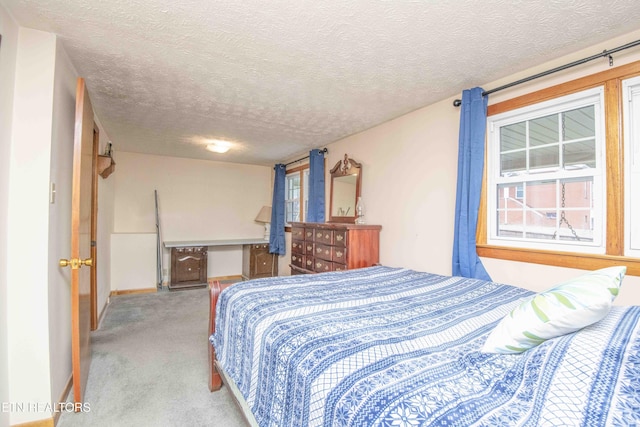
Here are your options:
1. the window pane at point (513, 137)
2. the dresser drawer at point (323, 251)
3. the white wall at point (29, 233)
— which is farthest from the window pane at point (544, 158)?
the white wall at point (29, 233)

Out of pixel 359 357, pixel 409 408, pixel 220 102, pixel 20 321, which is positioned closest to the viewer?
pixel 409 408

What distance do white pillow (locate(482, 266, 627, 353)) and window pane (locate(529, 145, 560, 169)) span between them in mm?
1354

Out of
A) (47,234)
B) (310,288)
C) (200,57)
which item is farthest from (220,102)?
(310,288)

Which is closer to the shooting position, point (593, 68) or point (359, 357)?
point (359, 357)

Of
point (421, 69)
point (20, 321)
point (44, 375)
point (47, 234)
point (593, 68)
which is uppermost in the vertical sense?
point (421, 69)

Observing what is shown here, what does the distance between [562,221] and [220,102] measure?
117 inches

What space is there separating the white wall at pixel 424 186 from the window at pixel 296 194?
62.4 inches

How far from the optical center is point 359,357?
3.16ft

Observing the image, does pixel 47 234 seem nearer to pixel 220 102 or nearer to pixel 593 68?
pixel 220 102

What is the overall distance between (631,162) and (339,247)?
7.49ft

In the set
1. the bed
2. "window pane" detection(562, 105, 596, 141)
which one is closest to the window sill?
the bed

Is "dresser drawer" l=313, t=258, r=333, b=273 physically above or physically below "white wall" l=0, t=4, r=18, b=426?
below

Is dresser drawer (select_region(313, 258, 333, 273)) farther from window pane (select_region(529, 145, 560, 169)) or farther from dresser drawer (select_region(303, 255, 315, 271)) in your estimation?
→ window pane (select_region(529, 145, 560, 169))

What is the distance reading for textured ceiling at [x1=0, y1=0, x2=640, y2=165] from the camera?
151 cm
